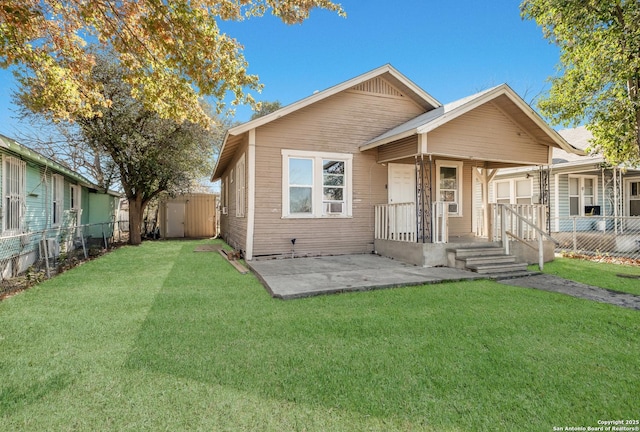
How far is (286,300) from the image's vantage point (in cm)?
487

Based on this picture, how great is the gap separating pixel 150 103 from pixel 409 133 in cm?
593

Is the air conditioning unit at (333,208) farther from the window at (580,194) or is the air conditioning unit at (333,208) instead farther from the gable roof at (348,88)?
the window at (580,194)

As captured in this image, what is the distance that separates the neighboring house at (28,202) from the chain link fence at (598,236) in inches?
606

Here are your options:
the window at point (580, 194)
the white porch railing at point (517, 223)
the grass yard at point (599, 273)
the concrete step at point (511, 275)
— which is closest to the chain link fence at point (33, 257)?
the concrete step at point (511, 275)

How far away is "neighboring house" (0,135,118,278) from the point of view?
7082 mm

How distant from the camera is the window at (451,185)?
1015 cm

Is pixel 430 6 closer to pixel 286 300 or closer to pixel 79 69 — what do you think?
pixel 79 69

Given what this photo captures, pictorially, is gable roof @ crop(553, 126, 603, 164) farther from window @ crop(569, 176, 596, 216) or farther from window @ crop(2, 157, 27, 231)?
window @ crop(2, 157, 27, 231)

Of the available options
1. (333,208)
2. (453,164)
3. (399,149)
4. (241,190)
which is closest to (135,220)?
(241,190)

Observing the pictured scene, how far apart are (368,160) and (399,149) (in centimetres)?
125

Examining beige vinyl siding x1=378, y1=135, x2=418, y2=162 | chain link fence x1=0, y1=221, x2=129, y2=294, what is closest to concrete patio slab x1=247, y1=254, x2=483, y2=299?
beige vinyl siding x1=378, y1=135, x2=418, y2=162

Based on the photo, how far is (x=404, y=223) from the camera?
855 cm

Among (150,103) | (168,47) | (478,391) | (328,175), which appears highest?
(168,47)

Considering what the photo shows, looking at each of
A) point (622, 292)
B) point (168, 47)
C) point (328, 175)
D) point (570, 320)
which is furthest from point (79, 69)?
point (622, 292)
